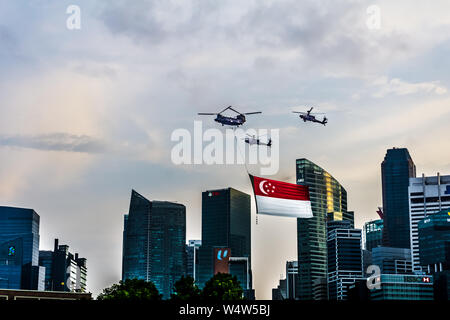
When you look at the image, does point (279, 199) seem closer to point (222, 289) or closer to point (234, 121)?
point (222, 289)

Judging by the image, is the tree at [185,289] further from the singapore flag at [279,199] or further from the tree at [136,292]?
the singapore flag at [279,199]

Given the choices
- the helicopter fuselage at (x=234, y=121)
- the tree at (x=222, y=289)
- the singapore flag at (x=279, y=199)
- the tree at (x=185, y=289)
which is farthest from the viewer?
the helicopter fuselage at (x=234, y=121)

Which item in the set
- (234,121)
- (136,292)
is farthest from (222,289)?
(234,121)

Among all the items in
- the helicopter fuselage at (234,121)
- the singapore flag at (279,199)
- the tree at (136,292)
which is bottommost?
the tree at (136,292)

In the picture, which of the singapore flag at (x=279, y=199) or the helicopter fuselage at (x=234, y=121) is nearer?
the singapore flag at (x=279, y=199)

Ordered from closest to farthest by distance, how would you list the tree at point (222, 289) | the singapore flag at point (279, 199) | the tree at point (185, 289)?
the singapore flag at point (279, 199) → the tree at point (185, 289) → the tree at point (222, 289)

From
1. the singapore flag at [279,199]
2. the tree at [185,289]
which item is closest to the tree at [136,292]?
the tree at [185,289]
